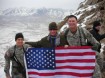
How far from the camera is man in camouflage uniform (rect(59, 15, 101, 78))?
26.0ft

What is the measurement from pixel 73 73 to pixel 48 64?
0.67 metres

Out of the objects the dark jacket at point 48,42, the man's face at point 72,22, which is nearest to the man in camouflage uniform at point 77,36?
the man's face at point 72,22

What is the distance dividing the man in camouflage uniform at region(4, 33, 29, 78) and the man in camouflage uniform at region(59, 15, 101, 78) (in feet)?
4.01

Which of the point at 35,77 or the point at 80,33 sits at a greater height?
the point at 80,33

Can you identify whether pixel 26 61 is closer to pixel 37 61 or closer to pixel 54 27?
pixel 37 61

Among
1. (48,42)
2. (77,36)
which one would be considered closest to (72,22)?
(77,36)

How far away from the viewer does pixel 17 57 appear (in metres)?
8.28

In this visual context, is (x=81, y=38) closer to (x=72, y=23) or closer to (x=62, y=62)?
(x=72, y=23)

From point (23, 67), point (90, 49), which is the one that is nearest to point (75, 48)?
point (90, 49)

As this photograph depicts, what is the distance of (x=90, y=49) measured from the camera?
7.54 metres

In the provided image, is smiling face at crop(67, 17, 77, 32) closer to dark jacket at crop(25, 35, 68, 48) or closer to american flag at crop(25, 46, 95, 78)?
dark jacket at crop(25, 35, 68, 48)

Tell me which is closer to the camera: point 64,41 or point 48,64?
point 48,64

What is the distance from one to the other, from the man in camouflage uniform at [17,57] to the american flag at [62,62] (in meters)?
0.52

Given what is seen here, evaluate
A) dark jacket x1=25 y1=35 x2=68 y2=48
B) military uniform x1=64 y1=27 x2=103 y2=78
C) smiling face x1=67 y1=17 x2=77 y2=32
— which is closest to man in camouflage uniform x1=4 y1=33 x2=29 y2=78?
dark jacket x1=25 y1=35 x2=68 y2=48
